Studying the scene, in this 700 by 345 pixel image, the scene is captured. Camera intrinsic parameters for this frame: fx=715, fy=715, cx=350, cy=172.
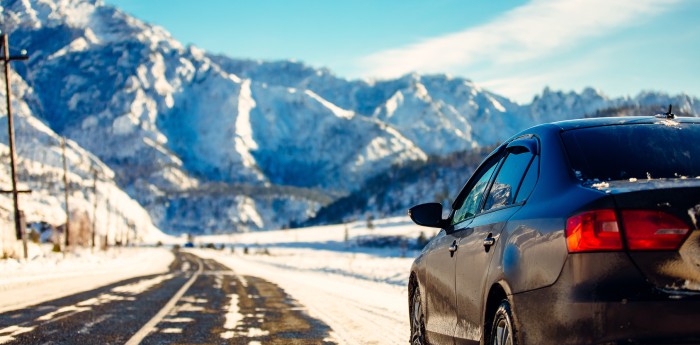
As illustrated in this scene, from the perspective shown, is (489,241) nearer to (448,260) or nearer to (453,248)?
(453,248)

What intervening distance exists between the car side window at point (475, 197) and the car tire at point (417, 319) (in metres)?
0.96

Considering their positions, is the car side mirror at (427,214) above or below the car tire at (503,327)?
above

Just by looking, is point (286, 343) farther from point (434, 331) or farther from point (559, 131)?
point (559, 131)

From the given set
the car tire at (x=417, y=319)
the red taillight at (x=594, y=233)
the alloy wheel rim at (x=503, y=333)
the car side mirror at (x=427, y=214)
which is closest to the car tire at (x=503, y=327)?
the alloy wheel rim at (x=503, y=333)

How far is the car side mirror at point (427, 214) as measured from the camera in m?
5.85

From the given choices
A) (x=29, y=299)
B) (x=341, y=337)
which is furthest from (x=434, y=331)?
(x=29, y=299)

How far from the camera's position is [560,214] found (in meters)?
3.47

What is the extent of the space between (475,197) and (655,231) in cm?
244

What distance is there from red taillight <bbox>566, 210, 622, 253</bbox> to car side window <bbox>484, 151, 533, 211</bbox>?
105cm

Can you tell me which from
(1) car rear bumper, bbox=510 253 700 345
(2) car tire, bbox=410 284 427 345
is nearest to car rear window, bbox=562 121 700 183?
(1) car rear bumper, bbox=510 253 700 345

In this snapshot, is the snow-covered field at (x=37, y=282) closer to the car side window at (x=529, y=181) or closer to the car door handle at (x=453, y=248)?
the car door handle at (x=453, y=248)

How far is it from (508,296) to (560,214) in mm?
595

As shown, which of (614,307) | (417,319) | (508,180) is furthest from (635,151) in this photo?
(417,319)

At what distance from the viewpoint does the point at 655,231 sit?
3.19 meters
